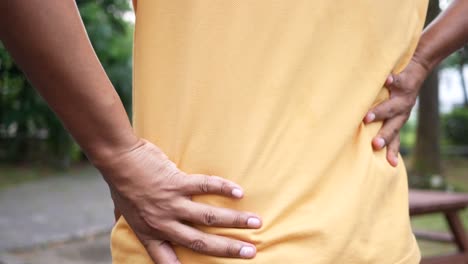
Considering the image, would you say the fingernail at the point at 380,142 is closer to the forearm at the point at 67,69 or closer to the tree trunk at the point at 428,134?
the forearm at the point at 67,69

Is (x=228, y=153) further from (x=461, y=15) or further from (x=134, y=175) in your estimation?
(x=461, y=15)

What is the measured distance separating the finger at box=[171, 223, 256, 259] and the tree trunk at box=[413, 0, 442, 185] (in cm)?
932

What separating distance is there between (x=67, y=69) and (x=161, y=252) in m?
0.29

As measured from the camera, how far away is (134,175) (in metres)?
0.89

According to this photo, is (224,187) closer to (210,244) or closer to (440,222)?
(210,244)

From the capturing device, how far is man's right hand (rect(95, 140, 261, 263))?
2.92ft

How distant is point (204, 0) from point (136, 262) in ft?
1.28

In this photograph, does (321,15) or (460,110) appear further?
(460,110)

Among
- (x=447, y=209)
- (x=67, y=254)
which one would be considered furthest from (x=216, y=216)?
(x=67, y=254)

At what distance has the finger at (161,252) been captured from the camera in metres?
0.90

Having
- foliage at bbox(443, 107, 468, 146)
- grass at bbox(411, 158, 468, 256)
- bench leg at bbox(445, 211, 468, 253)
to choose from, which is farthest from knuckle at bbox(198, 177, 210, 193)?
foliage at bbox(443, 107, 468, 146)

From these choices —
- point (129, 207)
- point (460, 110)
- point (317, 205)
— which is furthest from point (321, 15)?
point (460, 110)

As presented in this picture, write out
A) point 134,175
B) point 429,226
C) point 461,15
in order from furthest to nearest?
point 429,226
point 461,15
point 134,175

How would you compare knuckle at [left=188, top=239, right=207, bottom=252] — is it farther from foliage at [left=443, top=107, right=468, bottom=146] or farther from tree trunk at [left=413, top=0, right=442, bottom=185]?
foliage at [left=443, top=107, right=468, bottom=146]
